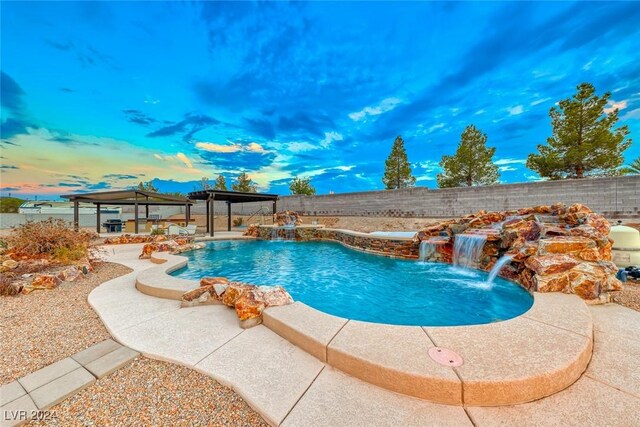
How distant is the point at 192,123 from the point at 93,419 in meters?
23.7

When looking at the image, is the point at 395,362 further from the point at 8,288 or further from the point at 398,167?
the point at 398,167

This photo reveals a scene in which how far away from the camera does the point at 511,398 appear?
1.69m

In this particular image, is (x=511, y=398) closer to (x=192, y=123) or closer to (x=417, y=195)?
(x=417, y=195)

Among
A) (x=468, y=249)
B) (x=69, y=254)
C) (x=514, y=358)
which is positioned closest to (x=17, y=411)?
(x=514, y=358)

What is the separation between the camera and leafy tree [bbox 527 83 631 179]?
50.4 feet

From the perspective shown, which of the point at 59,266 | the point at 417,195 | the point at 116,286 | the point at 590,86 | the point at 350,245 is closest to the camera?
the point at 116,286

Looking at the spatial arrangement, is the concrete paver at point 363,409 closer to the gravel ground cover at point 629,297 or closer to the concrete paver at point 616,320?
the concrete paver at point 616,320

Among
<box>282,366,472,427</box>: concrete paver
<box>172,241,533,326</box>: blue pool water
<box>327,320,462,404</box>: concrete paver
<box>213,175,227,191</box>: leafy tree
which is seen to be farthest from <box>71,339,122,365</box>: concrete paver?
<box>213,175,227,191</box>: leafy tree

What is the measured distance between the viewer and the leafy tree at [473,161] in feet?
72.0

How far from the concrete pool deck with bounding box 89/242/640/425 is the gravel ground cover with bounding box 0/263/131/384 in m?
0.29

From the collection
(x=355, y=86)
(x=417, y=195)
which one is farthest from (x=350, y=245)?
(x=355, y=86)

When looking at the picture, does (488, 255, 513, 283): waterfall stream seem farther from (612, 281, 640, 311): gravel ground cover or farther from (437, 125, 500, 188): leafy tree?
(437, 125, 500, 188): leafy tree

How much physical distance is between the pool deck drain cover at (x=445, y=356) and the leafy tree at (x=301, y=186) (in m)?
38.9

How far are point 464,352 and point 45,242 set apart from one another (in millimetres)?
9625
